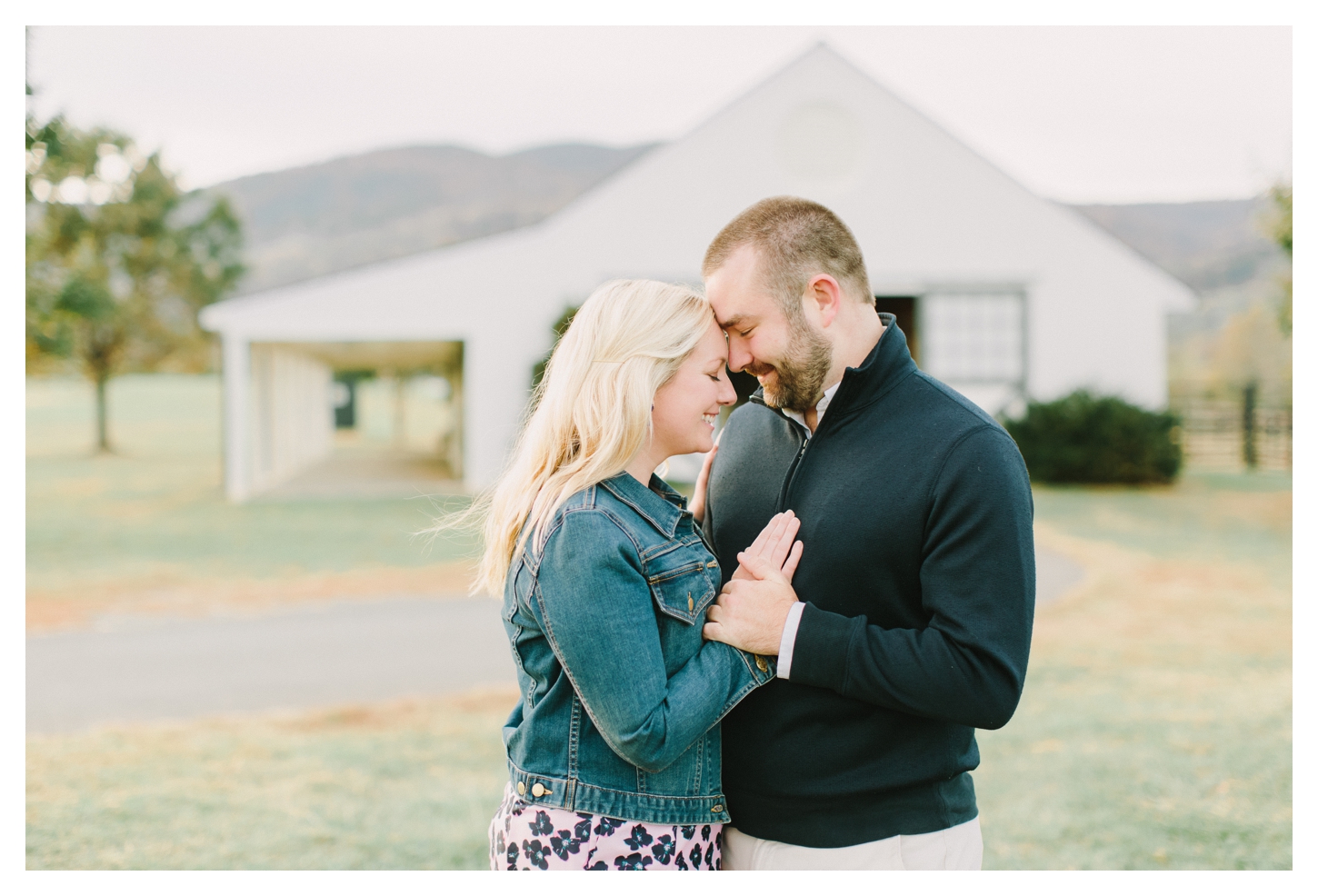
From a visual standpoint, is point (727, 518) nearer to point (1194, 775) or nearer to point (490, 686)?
point (1194, 775)

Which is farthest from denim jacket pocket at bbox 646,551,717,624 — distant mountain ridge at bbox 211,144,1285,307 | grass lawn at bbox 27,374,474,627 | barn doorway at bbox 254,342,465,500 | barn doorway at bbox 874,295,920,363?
distant mountain ridge at bbox 211,144,1285,307

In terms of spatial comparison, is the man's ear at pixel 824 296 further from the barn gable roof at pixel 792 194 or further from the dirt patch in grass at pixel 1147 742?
the barn gable roof at pixel 792 194

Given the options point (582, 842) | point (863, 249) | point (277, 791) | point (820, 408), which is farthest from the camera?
point (863, 249)

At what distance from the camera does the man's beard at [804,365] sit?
242 cm

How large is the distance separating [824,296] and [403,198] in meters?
138

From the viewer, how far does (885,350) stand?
239 cm

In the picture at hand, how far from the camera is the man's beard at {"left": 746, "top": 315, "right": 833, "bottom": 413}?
2420mm

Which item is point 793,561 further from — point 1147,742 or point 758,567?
point 1147,742

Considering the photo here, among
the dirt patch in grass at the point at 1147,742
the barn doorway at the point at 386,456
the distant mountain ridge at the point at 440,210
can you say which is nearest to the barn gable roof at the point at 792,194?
the barn doorway at the point at 386,456

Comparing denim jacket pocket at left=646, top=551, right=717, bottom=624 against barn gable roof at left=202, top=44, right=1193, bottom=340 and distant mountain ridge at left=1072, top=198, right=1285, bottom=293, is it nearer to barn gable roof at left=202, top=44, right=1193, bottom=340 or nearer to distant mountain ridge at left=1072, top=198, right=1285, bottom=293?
barn gable roof at left=202, top=44, right=1193, bottom=340

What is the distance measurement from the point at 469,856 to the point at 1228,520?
13433mm

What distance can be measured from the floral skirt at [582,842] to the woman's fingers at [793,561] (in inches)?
24.2

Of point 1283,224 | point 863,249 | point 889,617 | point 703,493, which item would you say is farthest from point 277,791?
point 863,249

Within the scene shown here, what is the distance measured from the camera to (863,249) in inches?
685
